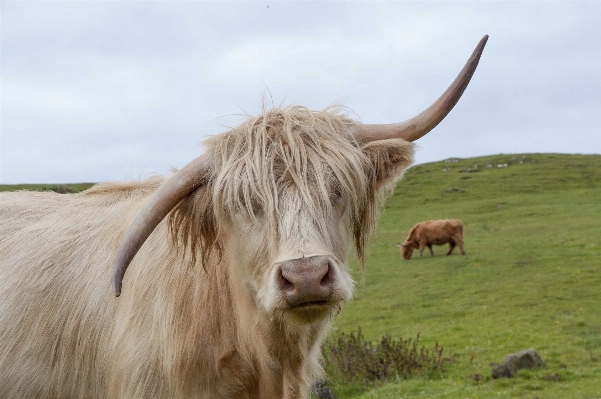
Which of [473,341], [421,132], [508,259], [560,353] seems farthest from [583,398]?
[508,259]

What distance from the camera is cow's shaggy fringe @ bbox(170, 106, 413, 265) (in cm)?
399

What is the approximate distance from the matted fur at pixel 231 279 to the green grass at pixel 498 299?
74 cm

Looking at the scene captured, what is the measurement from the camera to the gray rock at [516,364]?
40.5 feet

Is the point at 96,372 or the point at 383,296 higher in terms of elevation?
the point at 96,372

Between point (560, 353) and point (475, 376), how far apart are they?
2522mm

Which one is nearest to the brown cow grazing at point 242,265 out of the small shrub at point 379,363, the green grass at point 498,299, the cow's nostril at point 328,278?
the cow's nostril at point 328,278

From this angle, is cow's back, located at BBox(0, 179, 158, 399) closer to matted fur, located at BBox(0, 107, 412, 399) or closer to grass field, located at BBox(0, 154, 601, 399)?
matted fur, located at BBox(0, 107, 412, 399)

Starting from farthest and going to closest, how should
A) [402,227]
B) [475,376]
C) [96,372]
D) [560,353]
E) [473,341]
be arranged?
1. [402,227]
2. [473,341]
3. [560,353]
4. [475,376]
5. [96,372]

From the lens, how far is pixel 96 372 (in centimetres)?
485

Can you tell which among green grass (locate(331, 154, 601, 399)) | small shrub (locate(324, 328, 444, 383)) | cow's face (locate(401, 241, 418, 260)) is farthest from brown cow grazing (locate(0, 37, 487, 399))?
cow's face (locate(401, 241, 418, 260))

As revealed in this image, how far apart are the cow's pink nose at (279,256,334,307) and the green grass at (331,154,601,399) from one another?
102cm

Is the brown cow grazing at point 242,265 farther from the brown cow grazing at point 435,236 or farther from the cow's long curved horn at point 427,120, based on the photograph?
the brown cow grazing at point 435,236

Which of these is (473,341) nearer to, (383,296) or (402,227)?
(383,296)

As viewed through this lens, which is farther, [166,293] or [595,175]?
[595,175]
